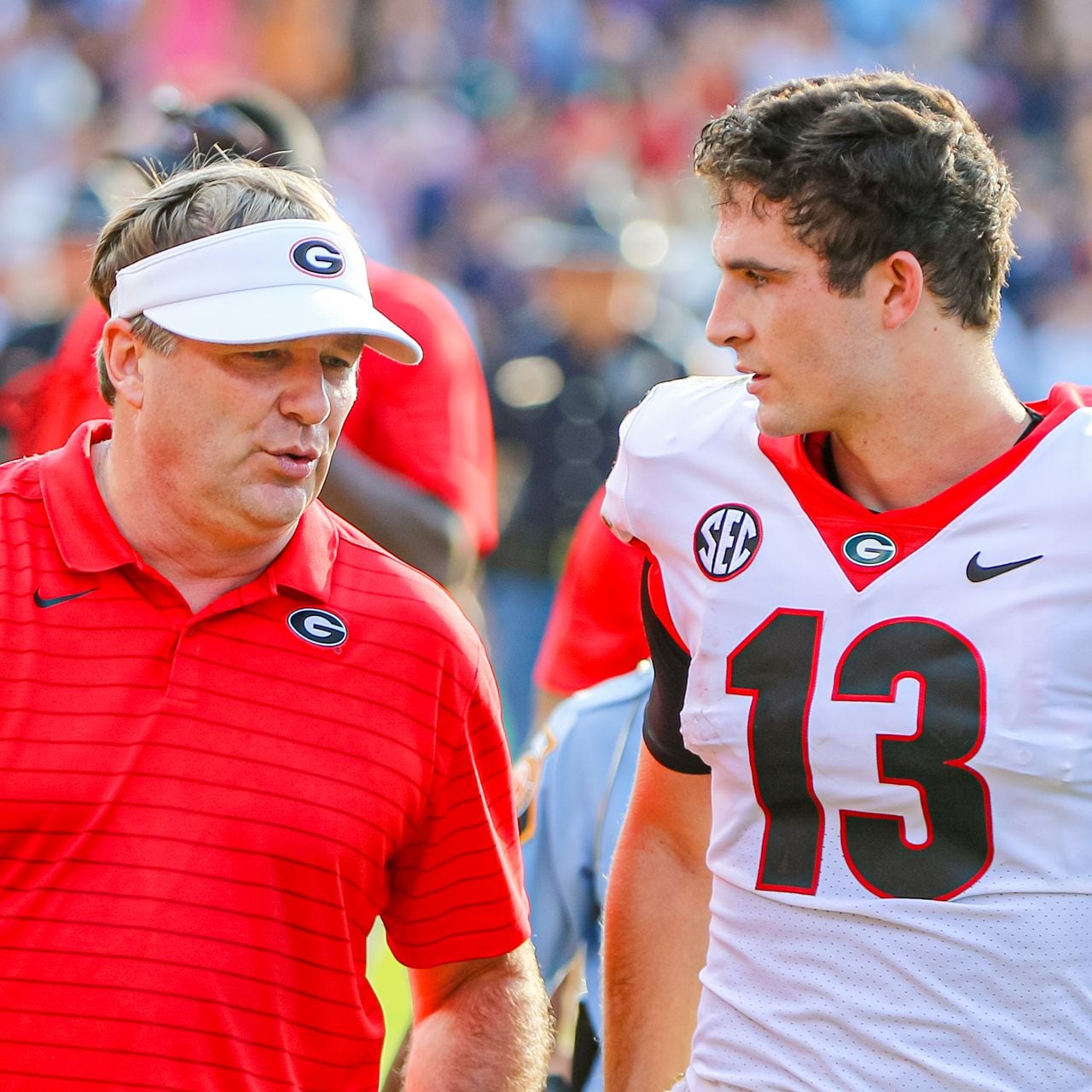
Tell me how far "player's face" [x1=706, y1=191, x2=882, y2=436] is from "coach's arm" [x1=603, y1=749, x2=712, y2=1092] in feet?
2.23

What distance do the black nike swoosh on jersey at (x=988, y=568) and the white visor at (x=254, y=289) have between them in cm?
90

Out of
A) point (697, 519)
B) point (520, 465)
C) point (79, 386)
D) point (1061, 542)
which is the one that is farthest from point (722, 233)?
point (520, 465)

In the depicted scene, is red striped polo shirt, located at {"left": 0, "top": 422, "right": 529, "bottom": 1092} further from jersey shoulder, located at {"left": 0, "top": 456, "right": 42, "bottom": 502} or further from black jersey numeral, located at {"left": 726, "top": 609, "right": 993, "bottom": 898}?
black jersey numeral, located at {"left": 726, "top": 609, "right": 993, "bottom": 898}

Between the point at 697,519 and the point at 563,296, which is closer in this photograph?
the point at 697,519

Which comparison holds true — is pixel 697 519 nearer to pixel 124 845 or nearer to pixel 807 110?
pixel 807 110

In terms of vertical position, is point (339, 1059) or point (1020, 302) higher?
point (1020, 302)

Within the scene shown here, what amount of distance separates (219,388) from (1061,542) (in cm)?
121

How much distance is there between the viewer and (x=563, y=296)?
772cm

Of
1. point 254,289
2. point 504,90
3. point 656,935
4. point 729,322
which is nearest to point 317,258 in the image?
point 254,289

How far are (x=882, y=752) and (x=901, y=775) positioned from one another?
0.13 ft

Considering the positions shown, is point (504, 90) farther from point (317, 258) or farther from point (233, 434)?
point (233, 434)

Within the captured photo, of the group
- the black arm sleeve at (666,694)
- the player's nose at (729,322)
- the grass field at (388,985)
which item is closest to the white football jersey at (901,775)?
the black arm sleeve at (666,694)

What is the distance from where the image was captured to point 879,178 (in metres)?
2.61

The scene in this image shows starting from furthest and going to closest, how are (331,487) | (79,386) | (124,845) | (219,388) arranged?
(79,386) → (331,487) → (219,388) → (124,845)
